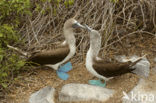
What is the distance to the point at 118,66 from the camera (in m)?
3.55

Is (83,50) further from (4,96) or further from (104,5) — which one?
(4,96)

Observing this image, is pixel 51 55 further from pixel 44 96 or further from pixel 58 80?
pixel 44 96

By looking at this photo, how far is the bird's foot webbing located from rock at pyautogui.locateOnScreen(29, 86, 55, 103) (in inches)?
17.4

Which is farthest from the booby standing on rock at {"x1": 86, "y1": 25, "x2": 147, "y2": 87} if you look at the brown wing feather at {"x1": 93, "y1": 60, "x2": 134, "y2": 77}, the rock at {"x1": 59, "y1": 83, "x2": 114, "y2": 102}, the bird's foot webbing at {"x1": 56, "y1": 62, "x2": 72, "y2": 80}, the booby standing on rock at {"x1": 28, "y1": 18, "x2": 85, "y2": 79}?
the bird's foot webbing at {"x1": 56, "y1": 62, "x2": 72, "y2": 80}

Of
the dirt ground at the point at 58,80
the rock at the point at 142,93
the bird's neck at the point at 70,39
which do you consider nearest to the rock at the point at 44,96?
the dirt ground at the point at 58,80

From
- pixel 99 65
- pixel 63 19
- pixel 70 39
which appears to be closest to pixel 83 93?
pixel 99 65

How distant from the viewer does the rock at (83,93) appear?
3457 millimetres

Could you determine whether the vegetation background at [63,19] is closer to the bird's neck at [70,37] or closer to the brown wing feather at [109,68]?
the bird's neck at [70,37]

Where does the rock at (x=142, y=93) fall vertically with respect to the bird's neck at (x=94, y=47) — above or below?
below

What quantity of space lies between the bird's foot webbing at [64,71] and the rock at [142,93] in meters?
1.06

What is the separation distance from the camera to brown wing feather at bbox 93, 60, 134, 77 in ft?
11.6

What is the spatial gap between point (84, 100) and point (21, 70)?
1282mm

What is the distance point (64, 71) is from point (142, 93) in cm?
135

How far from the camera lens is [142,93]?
3564mm
